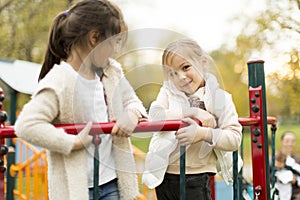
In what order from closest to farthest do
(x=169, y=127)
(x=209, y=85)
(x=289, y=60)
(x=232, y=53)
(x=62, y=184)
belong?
(x=62, y=184) → (x=169, y=127) → (x=209, y=85) → (x=289, y=60) → (x=232, y=53)

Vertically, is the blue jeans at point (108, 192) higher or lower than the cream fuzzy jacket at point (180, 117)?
lower

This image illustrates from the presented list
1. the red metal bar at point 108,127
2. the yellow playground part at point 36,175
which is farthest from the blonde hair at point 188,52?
the yellow playground part at point 36,175

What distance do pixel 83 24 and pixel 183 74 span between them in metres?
0.54

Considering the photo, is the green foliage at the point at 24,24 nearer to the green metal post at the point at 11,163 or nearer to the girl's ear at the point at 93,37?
the green metal post at the point at 11,163

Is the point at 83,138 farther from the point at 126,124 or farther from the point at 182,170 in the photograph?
the point at 182,170

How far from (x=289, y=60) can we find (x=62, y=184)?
815 cm

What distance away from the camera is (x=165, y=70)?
94.2 inches

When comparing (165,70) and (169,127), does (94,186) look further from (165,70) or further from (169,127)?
(165,70)

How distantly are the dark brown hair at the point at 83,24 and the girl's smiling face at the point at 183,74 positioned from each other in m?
0.37

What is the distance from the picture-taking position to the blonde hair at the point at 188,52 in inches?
98.0

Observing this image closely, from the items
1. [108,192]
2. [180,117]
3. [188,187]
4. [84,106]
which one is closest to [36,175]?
[188,187]

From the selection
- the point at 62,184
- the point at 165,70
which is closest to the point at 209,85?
the point at 165,70

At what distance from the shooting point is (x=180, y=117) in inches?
99.8

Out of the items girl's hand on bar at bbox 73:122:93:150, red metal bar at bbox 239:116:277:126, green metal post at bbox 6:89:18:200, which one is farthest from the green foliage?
girl's hand on bar at bbox 73:122:93:150
